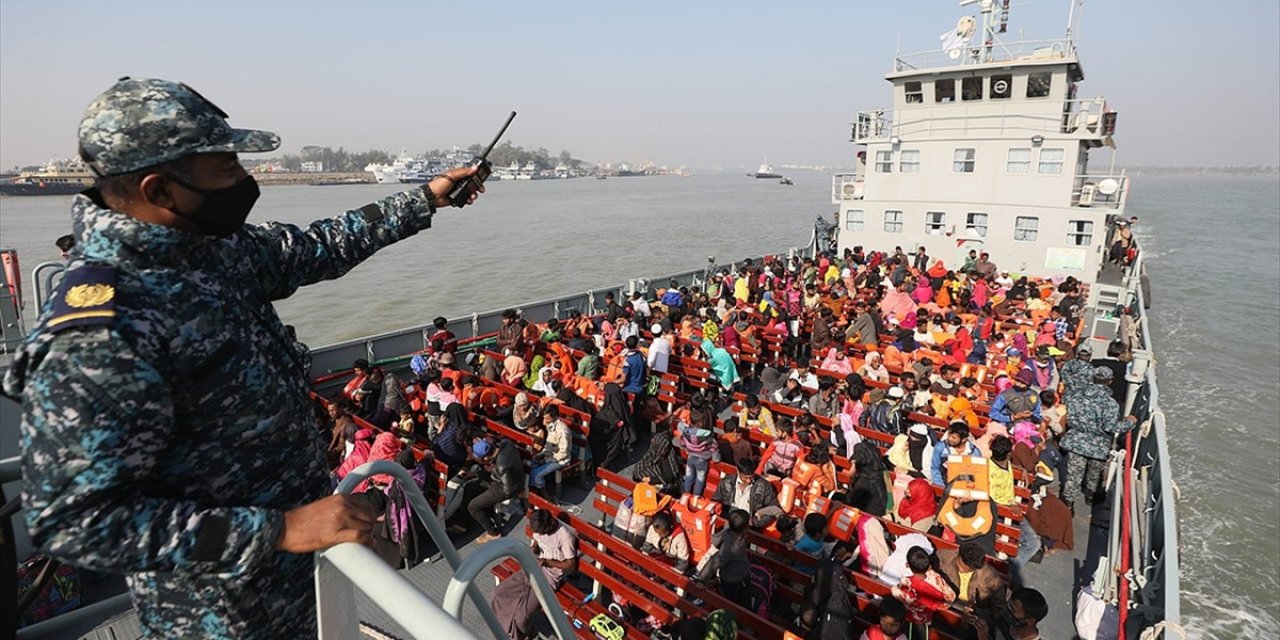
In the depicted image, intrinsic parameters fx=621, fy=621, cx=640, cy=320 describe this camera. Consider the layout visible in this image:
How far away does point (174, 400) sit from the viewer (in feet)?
4.02

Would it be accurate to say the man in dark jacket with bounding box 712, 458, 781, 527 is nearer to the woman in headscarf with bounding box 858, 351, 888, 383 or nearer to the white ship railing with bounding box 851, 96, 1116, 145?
the woman in headscarf with bounding box 858, 351, 888, 383

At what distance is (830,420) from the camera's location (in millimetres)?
8078

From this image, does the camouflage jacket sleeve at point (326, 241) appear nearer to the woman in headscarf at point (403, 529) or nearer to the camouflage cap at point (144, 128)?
the camouflage cap at point (144, 128)

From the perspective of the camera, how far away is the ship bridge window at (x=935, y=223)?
21.2m

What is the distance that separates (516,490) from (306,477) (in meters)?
5.42

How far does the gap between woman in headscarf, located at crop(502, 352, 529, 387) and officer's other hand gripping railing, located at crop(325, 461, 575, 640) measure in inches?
305

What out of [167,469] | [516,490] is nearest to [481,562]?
[167,469]

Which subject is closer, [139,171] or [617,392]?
[139,171]

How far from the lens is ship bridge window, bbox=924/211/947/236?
2125cm

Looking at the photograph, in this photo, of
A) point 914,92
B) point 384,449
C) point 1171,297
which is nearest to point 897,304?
point 914,92

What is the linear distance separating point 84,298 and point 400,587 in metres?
0.79

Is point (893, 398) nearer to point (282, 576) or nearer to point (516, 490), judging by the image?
point (516, 490)

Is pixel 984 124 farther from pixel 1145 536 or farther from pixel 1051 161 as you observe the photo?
pixel 1145 536

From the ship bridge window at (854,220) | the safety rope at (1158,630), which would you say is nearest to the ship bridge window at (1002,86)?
the ship bridge window at (854,220)
